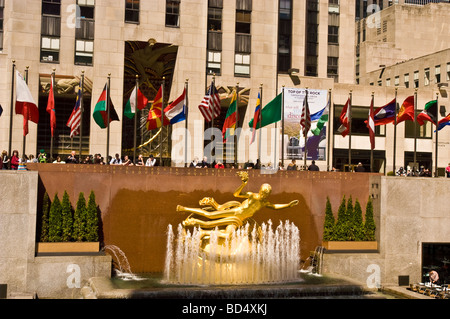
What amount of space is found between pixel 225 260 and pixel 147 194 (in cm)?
410

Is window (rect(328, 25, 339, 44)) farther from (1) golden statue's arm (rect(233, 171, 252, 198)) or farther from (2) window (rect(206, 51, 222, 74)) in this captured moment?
(1) golden statue's arm (rect(233, 171, 252, 198))

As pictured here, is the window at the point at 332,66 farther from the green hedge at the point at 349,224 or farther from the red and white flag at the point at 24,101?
the red and white flag at the point at 24,101

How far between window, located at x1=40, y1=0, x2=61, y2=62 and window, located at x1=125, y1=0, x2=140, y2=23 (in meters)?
3.98

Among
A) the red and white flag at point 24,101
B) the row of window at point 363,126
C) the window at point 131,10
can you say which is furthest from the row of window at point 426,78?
the red and white flag at point 24,101

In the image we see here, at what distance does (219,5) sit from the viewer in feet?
133

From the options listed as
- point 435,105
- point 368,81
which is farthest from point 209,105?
point 368,81

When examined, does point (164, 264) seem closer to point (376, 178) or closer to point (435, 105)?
point (376, 178)

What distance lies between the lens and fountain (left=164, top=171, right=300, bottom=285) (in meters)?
22.6

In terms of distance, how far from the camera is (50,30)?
122ft

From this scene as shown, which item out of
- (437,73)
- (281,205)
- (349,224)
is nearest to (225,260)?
(281,205)

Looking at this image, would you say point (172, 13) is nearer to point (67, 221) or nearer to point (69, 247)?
point (67, 221)

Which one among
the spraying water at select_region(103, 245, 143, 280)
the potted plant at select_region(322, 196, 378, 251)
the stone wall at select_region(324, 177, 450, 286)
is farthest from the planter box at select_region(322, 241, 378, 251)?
the spraying water at select_region(103, 245, 143, 280)

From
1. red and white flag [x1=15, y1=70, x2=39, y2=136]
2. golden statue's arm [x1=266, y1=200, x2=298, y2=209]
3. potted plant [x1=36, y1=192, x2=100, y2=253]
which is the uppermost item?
red and white flag [x1=15, y1=70, x2=39, y2=136]
